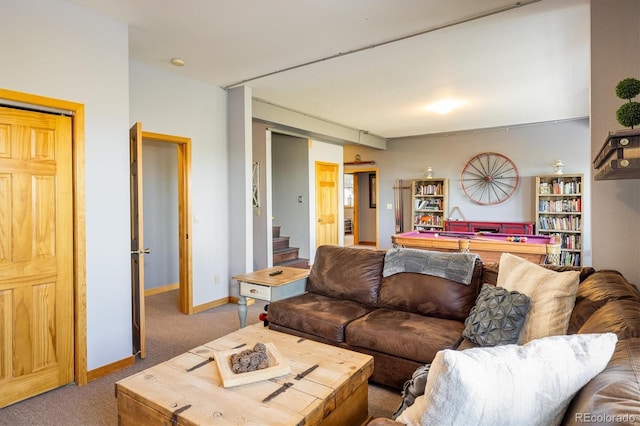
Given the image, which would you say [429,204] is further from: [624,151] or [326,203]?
[624,151]

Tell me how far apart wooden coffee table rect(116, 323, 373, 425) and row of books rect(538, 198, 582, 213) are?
611cm

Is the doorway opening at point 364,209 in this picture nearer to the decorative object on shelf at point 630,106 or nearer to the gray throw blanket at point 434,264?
the gray throw blanket at point 434,264

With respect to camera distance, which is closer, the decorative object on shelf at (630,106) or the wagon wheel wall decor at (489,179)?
the decorative object on shelf at (630,106)

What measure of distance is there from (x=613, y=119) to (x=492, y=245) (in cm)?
234

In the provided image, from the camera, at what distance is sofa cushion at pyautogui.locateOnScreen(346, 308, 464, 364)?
220 centimetres

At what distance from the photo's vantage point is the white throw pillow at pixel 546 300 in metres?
1.83

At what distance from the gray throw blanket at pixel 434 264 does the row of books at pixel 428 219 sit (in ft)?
16.3

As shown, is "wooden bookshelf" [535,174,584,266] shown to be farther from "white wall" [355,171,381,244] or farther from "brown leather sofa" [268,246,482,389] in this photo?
"brown leather sofa" [268,246,482,389]

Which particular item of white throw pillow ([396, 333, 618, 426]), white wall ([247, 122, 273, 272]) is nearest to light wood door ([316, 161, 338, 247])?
white wall ([247, 122, 273, 272])

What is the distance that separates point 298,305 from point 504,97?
4090 mm

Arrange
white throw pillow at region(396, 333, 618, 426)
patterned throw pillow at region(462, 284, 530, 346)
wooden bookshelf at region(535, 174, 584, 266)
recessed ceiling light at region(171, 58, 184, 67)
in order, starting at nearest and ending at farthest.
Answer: white throw pillow at region(396, 333, 618, 426)
patterned throw pillow at region(462, 284, 530, 346)
recessed ceiling light at region(171, 58, 184, 67)
wooden bookshelf at region(535, 174, 584, 266)

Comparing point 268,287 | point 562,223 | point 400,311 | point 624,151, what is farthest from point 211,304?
point 562,223
